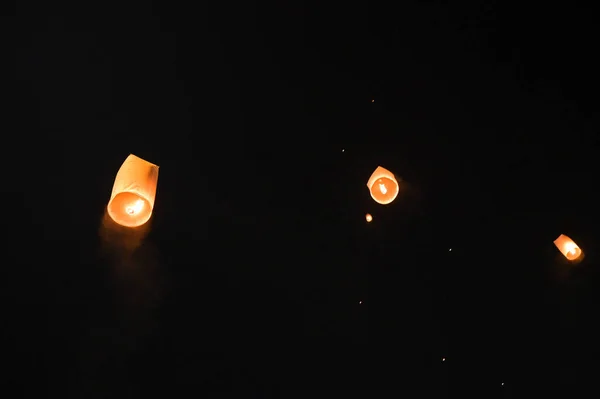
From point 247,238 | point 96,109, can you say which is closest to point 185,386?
point 247,238

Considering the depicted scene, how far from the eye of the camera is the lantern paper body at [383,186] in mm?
2248

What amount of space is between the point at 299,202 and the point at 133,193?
0.79 meters

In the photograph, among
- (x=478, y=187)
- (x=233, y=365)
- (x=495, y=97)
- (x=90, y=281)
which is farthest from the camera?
(x=495, y=97)

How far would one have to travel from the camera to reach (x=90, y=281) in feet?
5.24

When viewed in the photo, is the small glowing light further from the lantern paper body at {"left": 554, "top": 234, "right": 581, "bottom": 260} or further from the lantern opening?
the lantern paper body at {"left": 554, "top": 234, "right": 581, "bottom": 260}

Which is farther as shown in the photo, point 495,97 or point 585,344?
point 495,97

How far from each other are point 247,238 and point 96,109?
2.54 ft

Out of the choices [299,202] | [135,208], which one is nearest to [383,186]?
[299,202]

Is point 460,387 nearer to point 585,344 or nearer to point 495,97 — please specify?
point 585,344

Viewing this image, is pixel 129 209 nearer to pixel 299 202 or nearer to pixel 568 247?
pixel 299 202

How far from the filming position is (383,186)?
229 centimetres

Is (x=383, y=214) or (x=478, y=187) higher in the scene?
(x=478, y=187)

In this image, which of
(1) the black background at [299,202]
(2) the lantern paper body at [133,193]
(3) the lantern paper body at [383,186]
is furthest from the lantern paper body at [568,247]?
(2) the lantern paper body at [133,193]

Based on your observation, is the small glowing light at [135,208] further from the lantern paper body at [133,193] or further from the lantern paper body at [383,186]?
the lantern paper body at [383,186]
